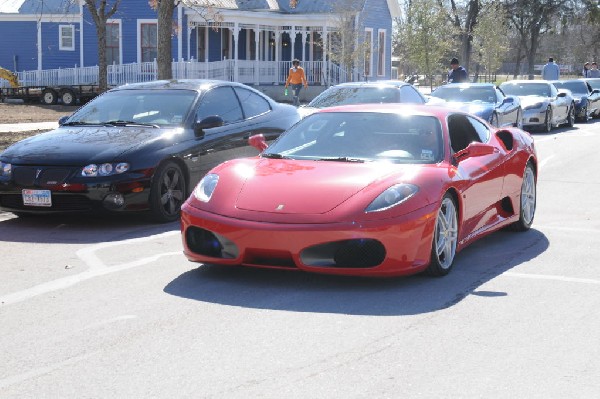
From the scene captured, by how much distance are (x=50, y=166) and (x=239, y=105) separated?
2.95 meters

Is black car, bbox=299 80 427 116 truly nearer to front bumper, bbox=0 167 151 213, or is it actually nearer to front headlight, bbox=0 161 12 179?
front bumper, bbox=0 167 151 213

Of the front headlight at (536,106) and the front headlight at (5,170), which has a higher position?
the front headlight at (5,170)

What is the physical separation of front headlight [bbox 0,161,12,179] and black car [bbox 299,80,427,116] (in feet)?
25.6

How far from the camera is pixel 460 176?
25.2 feet

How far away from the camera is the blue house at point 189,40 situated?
127ft

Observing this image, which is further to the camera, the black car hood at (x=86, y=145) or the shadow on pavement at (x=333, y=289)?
the black car hood at (x=86, y=145)

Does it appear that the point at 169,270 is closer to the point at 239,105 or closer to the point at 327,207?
the point at 327,207

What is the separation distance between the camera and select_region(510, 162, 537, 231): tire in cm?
941

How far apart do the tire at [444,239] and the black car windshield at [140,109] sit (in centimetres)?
422

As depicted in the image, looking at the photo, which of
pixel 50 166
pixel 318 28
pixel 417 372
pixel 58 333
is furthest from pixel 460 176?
pixel 318 28

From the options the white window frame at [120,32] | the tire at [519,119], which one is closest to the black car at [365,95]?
the tire at [519,119]

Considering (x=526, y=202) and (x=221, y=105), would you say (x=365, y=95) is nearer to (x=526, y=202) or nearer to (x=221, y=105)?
(x=221, y=105)

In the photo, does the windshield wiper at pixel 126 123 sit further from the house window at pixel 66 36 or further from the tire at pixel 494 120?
the house window at pixel 66 36

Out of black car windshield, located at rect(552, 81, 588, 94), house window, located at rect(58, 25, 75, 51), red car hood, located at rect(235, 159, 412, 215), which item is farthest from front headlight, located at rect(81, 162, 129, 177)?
house window, located at rect(58, 25, 75, 51)
